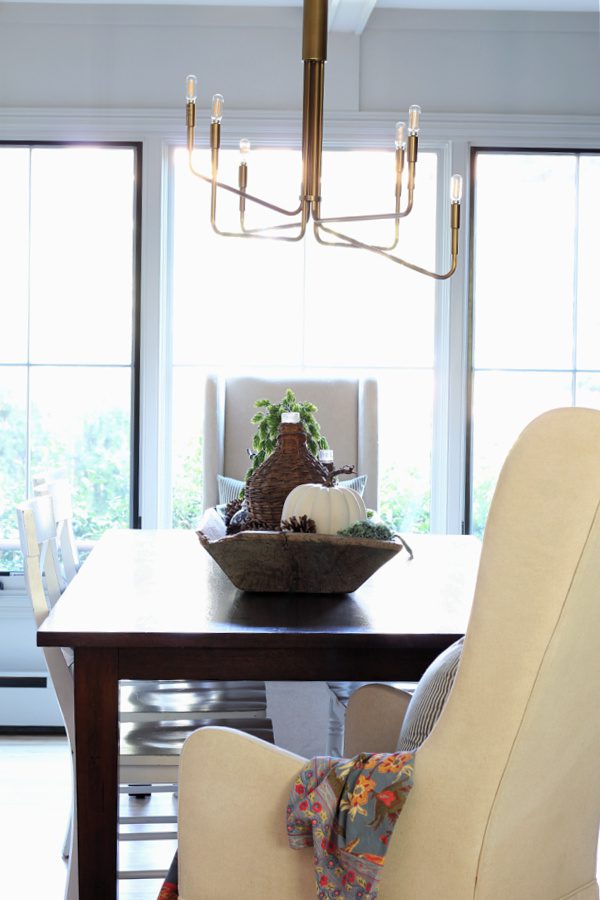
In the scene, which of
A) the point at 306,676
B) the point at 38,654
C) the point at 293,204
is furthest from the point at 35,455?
the point at 306,676

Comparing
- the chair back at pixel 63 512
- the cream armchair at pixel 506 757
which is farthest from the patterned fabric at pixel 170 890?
the chair back at pixel 63 512

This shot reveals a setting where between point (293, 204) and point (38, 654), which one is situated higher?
point (293, 204)

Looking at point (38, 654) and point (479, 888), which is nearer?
point (479, 888)

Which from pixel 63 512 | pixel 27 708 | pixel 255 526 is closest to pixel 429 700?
pixel 255 526

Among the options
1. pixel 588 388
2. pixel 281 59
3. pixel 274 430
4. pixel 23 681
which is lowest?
pixel 23 681

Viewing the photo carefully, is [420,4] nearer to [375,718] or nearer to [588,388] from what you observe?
[588,388]

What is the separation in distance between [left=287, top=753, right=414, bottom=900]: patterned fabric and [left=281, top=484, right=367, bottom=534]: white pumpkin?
0.72 m

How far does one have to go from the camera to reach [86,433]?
395cm

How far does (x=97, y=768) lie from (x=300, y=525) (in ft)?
1.87

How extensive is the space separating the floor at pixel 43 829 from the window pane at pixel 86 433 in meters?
0.97

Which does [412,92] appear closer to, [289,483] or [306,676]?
[289,483]

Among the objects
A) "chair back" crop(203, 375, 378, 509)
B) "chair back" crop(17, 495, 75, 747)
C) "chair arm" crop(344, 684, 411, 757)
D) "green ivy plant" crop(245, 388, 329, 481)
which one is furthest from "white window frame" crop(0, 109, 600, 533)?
"chair arm" crop(344, 684, 411, 757)

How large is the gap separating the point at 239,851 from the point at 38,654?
268 cm

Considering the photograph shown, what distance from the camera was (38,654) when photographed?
3812 mm
